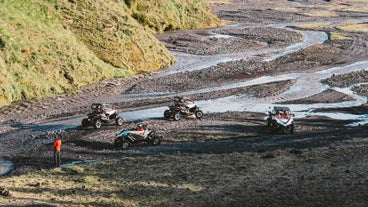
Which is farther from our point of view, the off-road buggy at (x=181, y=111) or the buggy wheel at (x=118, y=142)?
the off-road buggy at (x=181, y=111)

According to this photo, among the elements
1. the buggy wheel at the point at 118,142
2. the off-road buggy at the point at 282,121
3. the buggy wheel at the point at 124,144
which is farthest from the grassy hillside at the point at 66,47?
the off-road buggy at the point at 282,121

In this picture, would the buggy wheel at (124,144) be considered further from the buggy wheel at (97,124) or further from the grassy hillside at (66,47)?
the grassy hillside at (66,47)

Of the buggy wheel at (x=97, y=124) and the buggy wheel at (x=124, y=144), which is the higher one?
the buggy wheel at (x=97, y=124)

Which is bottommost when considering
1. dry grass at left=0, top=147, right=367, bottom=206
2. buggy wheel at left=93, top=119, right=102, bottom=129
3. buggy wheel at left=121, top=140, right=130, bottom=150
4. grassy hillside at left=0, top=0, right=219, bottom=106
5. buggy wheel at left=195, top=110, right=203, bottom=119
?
dry grass at left=0, top=147, right=367, bottom=206

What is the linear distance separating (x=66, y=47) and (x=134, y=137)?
97.1ft

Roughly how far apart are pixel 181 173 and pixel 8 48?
114 ft

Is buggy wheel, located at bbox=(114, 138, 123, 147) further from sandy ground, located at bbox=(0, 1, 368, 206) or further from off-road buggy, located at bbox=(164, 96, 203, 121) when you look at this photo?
off-road buggy, located at bbox=(164, 96, 203, 121)

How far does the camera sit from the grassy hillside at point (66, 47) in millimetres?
56562

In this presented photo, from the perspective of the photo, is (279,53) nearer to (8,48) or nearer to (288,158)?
(8,48)

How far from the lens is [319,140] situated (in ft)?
127

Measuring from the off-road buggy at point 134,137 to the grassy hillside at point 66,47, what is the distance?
2033 centimetres

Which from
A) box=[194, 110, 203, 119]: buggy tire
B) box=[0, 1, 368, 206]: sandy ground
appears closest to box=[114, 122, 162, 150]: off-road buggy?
box=[0, 1, 368, 206]: sandy ground

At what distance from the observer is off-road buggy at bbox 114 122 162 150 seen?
37.4 meters

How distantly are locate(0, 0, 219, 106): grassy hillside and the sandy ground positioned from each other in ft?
7.16
